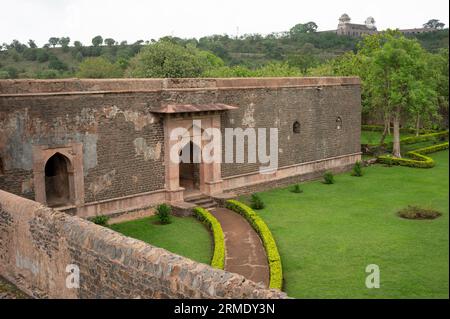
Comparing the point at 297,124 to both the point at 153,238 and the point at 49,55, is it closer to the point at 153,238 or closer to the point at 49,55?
the point at 153,238

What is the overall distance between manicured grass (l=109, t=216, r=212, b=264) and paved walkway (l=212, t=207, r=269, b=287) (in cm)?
64

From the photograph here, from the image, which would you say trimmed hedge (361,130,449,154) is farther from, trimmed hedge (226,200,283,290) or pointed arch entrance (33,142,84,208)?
pointed arch entrance (33,142,84,208)

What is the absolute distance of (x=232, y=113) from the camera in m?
19.4

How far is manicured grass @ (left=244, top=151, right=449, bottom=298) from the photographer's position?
1072 cm

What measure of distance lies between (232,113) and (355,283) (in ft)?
32.7

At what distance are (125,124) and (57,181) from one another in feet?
9.26

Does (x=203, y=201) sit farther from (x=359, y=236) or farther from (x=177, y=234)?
(x=359, y=236)

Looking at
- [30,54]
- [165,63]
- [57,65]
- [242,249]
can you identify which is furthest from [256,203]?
[30,54]

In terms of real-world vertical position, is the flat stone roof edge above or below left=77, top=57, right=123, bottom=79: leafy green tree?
below

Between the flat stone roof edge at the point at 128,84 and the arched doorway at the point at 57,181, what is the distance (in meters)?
2.14

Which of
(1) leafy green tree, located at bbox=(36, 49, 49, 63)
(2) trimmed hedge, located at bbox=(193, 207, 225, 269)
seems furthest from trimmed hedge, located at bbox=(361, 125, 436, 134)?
(1) leafy green tree, located at bbox=(36, 49, 49, 63)

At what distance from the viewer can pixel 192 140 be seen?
714 inches

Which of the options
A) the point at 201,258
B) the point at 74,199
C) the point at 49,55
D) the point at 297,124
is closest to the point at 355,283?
the point at 201,258

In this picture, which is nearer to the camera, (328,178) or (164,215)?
(164,215)
